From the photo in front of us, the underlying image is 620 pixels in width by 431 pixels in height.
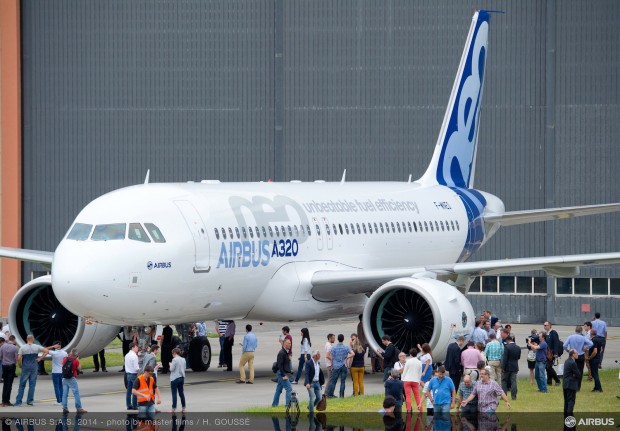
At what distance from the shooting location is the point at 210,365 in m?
37.1

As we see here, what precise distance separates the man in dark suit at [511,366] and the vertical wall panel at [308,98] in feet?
71.5

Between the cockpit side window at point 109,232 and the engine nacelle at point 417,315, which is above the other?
the cockpit side window at point 109,232

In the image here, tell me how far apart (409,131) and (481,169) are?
3143 mm

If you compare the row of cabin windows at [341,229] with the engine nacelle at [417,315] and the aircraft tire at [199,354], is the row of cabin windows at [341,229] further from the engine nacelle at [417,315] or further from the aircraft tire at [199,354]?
the aircraft tire at [199,354]

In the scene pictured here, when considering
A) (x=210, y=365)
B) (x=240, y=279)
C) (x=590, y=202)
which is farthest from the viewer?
(x=590, y=202)

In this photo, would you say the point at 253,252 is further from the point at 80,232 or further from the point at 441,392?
the point at 441,392

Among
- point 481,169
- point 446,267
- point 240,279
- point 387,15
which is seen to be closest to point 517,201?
point 481,169

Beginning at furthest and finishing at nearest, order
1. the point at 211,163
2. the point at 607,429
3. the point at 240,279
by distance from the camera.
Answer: the point at 211,163
the point at 240,279
the point at 607,429

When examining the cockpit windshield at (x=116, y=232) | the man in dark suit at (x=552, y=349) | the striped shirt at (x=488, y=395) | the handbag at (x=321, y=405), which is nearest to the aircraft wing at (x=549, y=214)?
the man in dark suit at (x=552, y=349)

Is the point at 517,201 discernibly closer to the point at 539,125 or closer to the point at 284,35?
the point at 539,125

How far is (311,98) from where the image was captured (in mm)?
52812

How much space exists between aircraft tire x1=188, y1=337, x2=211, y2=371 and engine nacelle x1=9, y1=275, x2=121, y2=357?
2.12 meters

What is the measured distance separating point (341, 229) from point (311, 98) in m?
17.9
